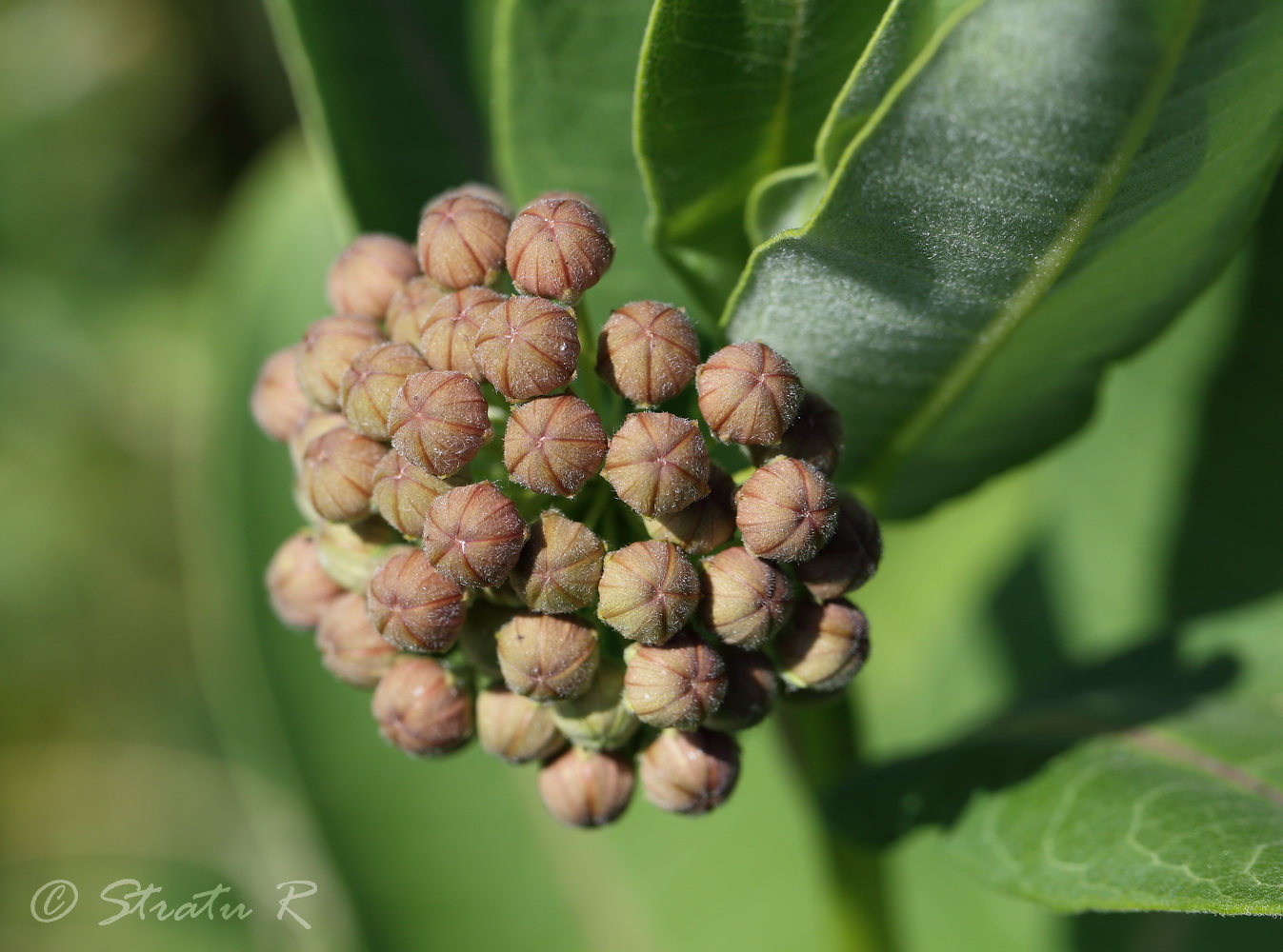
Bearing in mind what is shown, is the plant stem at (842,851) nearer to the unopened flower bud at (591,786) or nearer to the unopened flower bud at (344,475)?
the unopened flower bud at (591,786)

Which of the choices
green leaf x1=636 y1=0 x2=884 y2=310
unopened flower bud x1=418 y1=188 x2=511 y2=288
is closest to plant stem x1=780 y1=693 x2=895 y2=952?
green leaf x1=636 y1=0 x2=884 y2=310

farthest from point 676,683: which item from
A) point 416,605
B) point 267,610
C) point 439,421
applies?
point 267,610

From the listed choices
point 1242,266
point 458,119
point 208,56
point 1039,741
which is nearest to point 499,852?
point 1039,741

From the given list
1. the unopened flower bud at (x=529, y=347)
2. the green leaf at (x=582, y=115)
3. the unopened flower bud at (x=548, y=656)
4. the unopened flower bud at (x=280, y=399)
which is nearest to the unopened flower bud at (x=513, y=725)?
the unopened flower bud at (x=548, y=656)

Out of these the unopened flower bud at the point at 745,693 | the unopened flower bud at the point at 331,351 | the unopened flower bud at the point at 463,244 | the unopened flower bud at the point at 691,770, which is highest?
the unopened flower bud at the point at 463,244

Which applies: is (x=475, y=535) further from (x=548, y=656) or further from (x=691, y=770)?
(x=691, y=770)

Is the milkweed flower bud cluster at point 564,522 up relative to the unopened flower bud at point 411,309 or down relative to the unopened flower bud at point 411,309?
down

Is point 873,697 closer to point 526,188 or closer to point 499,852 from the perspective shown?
point 499,852

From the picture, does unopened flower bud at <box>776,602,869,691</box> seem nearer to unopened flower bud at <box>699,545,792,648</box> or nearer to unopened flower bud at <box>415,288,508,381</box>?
unopened flower bud at <box>699,545,792,648</box>
